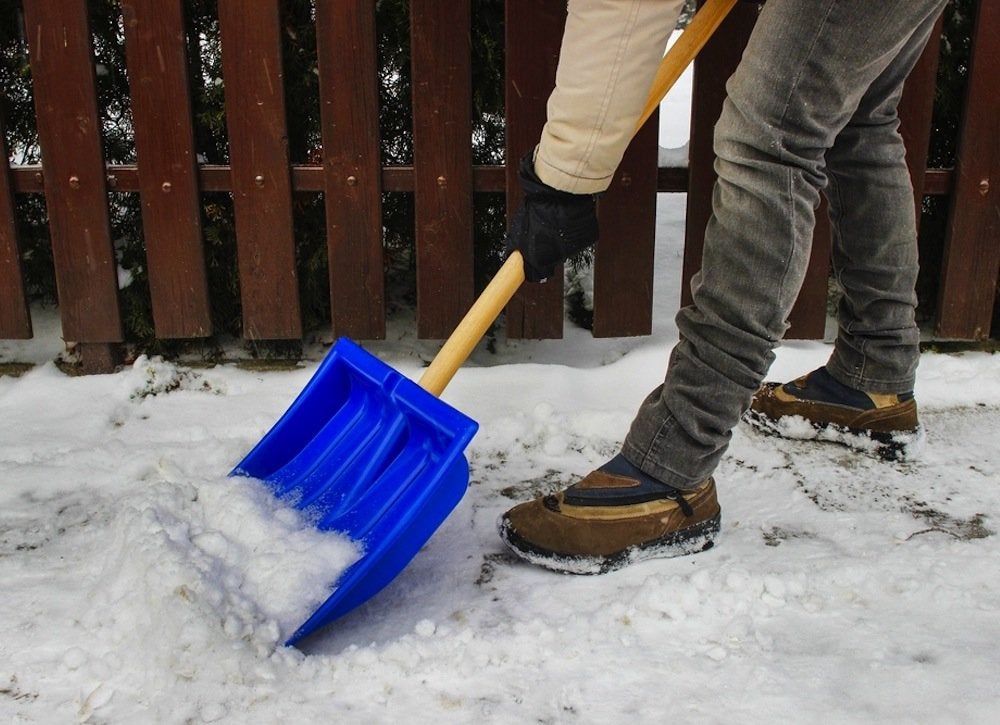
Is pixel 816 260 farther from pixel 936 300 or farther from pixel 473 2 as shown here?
pixel 473 2

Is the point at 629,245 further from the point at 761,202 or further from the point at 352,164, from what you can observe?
the point at 761,202

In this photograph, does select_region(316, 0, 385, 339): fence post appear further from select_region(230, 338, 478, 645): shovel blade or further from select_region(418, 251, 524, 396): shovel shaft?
select_region(418, 251, 524, 396): shovel shaft

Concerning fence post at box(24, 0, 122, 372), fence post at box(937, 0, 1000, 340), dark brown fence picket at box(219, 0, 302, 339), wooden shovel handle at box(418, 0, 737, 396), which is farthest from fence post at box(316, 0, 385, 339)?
fence post at box(937, 0, 1000, 340)

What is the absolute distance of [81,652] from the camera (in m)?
1.52

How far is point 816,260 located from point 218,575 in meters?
1.89

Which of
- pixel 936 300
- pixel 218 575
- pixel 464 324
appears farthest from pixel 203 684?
pixel 936 300

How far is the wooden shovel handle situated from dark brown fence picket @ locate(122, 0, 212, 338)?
44.6 inches

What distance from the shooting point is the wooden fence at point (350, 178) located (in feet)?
8.45

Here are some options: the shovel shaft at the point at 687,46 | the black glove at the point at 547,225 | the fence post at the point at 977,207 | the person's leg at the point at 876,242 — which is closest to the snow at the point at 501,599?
the person's leg at the point at 876,242

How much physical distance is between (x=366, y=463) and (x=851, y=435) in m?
1.20

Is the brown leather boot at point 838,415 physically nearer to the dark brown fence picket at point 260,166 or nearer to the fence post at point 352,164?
the fence post at point 352,164

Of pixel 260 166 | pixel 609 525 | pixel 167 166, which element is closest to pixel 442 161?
pixel 260 166

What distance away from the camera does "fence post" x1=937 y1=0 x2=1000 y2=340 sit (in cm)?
264

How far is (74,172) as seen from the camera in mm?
2664
